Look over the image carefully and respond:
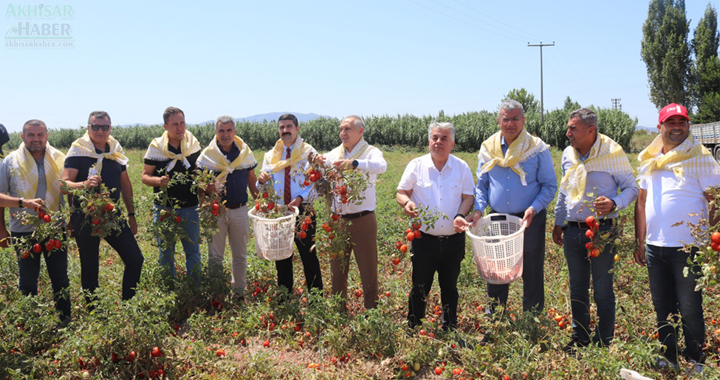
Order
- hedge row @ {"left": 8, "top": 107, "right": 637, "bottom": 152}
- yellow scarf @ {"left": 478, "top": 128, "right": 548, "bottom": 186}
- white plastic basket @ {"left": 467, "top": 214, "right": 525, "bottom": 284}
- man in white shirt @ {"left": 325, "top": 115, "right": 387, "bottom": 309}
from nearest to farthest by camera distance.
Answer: white plastic basket @ {"left": 467, "top": 214, "right": 525, "bottom": 284} → yellow scarf @ {"left": 478, "top": 128, "right": 548, "bottom": 186} → man in white shirt @ {"left": 325, "top": 115, "right": 387, "bottom": 309} → hedge row @ {"left": 8, "top": 107, "right": 637, "bottom": 152}

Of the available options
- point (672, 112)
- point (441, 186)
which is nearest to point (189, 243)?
point (441, 186)

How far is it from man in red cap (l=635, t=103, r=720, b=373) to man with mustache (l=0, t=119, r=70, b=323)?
4.62 m

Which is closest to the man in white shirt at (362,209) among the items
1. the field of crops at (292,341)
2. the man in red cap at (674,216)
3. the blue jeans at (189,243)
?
the field of crops at (292,341)

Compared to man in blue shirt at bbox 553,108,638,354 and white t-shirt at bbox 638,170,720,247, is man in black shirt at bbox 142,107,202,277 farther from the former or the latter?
white t-shirt at bbox 638,170,720,247

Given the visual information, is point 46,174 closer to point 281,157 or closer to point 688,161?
point 281,157

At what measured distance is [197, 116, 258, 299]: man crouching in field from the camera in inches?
183

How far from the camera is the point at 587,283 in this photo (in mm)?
3760

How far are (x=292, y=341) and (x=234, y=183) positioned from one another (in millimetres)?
1703

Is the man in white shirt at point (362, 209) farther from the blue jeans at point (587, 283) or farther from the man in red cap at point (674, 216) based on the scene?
the man in red cap at point (674, 216)

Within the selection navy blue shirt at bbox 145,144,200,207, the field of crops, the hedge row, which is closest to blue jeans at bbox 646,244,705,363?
the field of crops

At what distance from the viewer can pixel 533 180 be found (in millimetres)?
3889

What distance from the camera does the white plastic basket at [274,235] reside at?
4102mm

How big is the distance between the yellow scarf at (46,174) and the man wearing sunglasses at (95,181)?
14cm

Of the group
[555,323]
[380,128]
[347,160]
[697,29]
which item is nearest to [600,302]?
[555,323]
